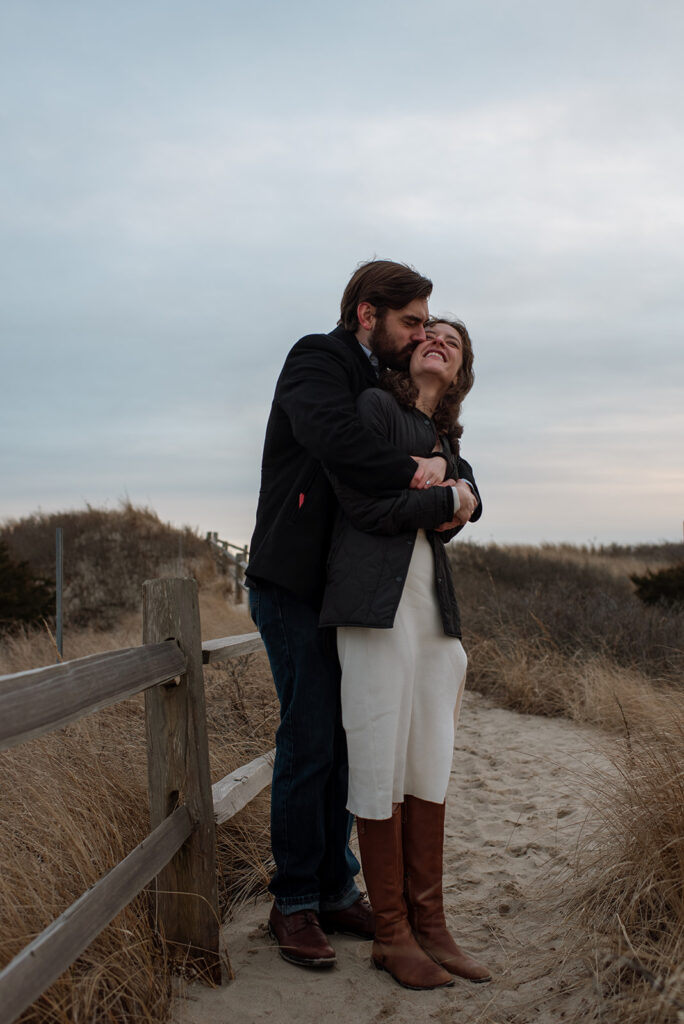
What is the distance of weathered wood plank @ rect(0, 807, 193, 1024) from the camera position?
1.89 meters

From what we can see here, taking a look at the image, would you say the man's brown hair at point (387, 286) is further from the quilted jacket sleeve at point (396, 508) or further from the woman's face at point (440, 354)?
the quilted jacket sleeve at point (396, 508)

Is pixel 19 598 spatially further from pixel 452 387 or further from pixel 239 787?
pixel 452 387

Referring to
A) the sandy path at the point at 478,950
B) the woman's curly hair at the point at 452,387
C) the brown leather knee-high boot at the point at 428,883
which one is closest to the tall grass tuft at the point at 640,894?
the sandy path at the point at 478,950

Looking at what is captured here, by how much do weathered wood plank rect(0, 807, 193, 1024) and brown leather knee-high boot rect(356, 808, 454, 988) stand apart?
0.65 m

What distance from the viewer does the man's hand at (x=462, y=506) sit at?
9.77ft

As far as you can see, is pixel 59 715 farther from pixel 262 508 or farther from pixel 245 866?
pixel 245 866

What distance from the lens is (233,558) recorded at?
1648cm

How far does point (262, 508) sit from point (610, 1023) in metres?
1.94

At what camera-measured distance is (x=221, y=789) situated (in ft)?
11.3

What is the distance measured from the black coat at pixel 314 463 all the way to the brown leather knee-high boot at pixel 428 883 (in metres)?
0.84

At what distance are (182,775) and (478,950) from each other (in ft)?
4.58

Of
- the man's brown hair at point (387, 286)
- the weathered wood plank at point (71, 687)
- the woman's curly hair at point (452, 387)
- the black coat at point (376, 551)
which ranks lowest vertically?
the weathered wood plank at point (71, 687)

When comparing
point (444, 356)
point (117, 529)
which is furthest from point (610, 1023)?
point (117, 529)

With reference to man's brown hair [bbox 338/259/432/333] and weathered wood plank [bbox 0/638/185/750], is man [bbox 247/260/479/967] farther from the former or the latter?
weathered wood plank [bbox 0/638/185/750]
